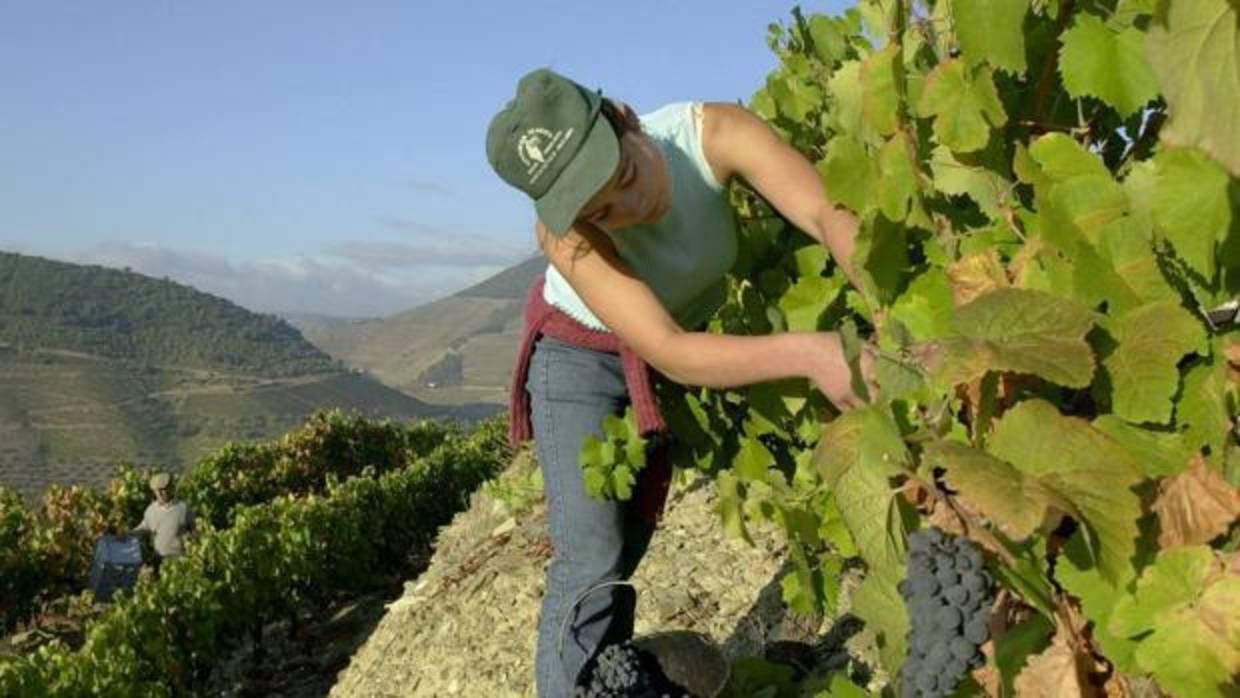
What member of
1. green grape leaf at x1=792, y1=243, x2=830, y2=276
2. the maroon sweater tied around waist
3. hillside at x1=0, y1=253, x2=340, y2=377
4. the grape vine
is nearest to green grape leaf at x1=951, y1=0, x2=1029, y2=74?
the grape vine

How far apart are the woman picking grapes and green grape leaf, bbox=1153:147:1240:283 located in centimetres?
57

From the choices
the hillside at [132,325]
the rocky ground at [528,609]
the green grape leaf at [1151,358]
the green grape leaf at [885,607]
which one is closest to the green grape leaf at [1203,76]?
the green grape leaf at [1151,358]

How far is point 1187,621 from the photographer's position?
1289 mm

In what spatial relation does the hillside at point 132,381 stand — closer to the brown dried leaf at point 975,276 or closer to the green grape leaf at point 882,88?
the green grape leaf at point 882,88

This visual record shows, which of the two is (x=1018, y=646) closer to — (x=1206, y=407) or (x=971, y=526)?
(x=971, y=526)

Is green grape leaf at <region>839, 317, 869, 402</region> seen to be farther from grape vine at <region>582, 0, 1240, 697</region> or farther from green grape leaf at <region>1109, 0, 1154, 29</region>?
green grape leaf at <region>1109, 0, 1154, 29</region>

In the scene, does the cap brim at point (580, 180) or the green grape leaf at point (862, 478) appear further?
the cap brim at point (580, 180)

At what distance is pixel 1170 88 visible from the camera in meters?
0.78

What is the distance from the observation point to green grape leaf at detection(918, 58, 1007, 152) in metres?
1.67

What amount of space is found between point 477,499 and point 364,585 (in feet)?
15.9

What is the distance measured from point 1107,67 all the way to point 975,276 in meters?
0.36

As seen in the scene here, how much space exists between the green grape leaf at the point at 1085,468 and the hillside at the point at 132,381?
90.6m

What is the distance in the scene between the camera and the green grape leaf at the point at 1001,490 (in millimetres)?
1213

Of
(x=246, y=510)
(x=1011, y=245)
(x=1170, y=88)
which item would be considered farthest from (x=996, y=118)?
(x=246, y=510)
